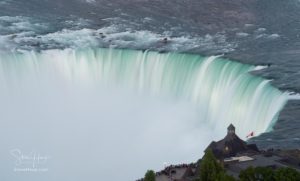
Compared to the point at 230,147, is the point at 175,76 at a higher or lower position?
higher

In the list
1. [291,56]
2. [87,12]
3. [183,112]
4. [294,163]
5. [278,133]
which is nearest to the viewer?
[294,163]

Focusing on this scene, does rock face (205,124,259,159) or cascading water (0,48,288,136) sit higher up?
cascading water (0,48,288,136)

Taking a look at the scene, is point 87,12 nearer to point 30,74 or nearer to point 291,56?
point 30,74

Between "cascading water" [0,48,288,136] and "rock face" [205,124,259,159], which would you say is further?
"cascading water" [0,48,288,136]

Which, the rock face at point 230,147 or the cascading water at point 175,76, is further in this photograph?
the cascading water at point 175,76

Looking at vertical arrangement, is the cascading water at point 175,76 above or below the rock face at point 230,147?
above

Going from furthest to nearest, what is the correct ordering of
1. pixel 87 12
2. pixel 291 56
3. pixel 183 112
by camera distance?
pixel 87 12 < pixel 291 56 < pixel 183 112

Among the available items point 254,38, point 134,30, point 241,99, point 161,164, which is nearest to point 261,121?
point 241,99

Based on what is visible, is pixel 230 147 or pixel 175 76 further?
pixel 175 76
